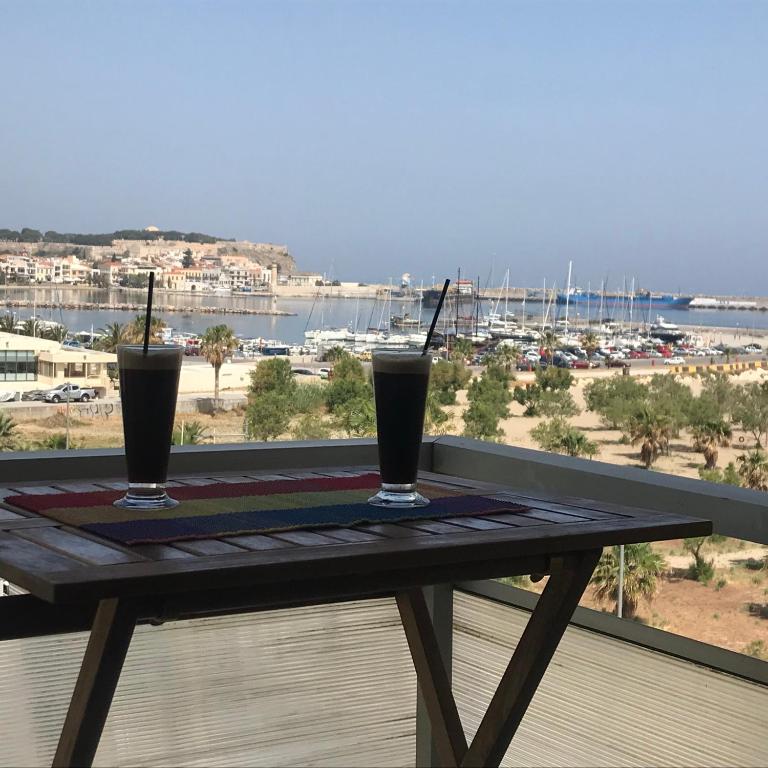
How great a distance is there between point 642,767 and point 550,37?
5373cm

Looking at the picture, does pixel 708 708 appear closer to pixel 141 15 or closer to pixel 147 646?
pixel 147 646

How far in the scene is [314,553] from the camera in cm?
104

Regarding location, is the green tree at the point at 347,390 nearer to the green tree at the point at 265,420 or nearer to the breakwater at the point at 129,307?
the green tree at the point at 265,420

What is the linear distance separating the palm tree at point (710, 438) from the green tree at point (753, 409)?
0.61 metres

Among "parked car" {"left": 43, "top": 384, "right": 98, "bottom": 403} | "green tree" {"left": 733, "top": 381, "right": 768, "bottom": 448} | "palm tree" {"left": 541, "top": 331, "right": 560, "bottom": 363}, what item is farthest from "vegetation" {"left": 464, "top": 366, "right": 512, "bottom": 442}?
"parked car" {"left": 43, "top": 384, "right": 98, "bottom": 403}

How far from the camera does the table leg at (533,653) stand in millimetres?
1406

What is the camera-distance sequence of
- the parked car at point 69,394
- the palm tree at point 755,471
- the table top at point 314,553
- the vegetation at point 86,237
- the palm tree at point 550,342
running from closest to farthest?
the table top at point 314,553 < the palm tree at point 755,471 < the parked car at point 69,394 < the vegetation at point 86,237 < the palm tree at point 550,342

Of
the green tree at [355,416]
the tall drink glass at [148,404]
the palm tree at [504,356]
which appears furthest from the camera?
the palm tree at [504,356]

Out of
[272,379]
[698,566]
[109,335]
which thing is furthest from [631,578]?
[109,335]

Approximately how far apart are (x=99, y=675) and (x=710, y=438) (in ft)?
96.6

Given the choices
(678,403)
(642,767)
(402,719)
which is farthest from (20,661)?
(678,403)

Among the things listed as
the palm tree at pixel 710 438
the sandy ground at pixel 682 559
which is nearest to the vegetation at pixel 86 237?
the sandy ground at pixel 682 559

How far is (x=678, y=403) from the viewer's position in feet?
103

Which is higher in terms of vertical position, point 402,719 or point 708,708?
point 708,708
